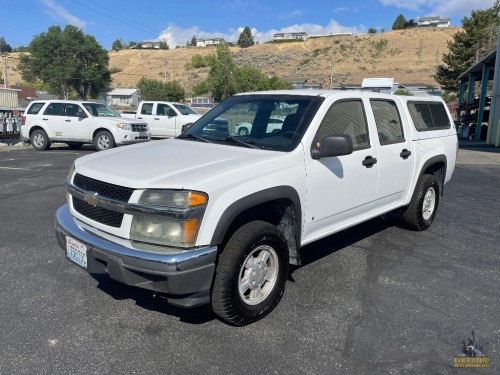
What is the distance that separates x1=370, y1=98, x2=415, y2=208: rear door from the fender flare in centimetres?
141

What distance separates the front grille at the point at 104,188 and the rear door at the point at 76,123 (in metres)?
12.1

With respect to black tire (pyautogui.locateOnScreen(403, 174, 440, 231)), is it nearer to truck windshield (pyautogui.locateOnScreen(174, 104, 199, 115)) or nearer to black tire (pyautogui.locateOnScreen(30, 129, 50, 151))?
black tire (pyautogui.locateOnScreen(30, 129, 50, 151))

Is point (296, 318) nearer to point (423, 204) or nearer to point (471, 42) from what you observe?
point (423, 204)

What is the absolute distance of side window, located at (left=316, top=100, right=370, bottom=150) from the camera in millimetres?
3898

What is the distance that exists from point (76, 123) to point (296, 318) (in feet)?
43.9

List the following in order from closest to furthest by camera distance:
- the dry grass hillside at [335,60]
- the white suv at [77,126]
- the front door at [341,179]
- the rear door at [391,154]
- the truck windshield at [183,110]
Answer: the front door at [341,179] < the rear door at [391,154] < the white suv at [77,126] < the truck windshield at [183,110] < the dry grass hillside at [335,60]

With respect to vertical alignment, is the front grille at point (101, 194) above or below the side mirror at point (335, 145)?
below

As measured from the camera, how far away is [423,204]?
5.55m

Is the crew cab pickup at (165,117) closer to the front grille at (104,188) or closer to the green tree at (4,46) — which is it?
the front grille at (104,188)

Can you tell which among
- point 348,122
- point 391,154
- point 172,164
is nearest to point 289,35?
point 391,154

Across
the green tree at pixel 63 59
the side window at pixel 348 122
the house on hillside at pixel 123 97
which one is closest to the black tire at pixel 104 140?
the side window at pixel 348 122

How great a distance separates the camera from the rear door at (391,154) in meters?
4.56

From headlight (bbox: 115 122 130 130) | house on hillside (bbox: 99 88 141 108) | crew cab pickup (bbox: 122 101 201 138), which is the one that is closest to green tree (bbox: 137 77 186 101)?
house on hillside (bbox: 99 88 141 108)

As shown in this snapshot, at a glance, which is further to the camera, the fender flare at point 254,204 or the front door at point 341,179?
the front door at point 341,179
